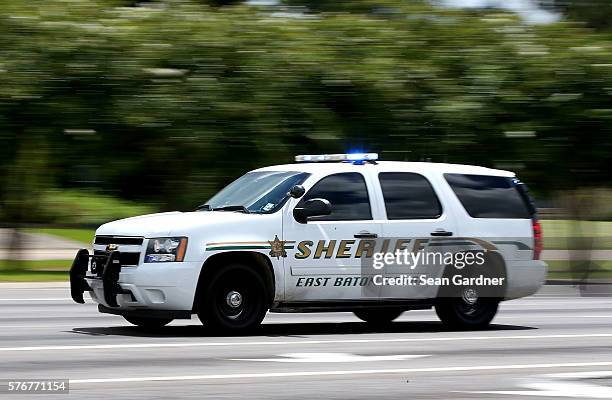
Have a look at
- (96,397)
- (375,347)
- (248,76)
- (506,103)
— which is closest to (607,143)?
(506,103)

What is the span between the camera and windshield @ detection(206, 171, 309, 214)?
13.2m

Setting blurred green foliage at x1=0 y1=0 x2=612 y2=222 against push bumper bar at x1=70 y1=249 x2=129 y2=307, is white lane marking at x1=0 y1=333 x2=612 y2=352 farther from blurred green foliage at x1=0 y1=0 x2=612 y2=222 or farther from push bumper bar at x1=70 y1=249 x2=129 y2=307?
blurred green foliage at x1=0 y1=0 x2=612 y2=222

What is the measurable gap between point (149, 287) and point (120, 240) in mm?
618

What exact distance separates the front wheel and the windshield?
215cm

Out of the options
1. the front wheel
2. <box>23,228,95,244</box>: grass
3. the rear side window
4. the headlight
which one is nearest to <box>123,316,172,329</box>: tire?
the headlight

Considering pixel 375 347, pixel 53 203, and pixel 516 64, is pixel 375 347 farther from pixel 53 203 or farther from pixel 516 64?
pixel 516 64

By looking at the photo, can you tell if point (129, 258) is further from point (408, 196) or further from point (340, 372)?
point (340, 372)

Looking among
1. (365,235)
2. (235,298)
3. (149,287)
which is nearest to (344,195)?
(365,235)

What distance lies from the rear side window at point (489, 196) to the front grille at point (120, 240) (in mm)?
3611

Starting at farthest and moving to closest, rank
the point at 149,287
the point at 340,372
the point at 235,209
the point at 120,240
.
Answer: the point at 235,209
the point at 120,240
the point at 149,287
the point at 340,372

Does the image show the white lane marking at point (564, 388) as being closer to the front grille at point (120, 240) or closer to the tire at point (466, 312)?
the tire at point (466, 312)

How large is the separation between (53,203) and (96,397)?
21.2 m

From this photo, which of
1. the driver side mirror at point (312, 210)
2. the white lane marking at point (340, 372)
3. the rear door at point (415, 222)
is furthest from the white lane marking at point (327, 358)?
the rear door at point (415, 222)

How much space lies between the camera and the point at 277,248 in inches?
509
